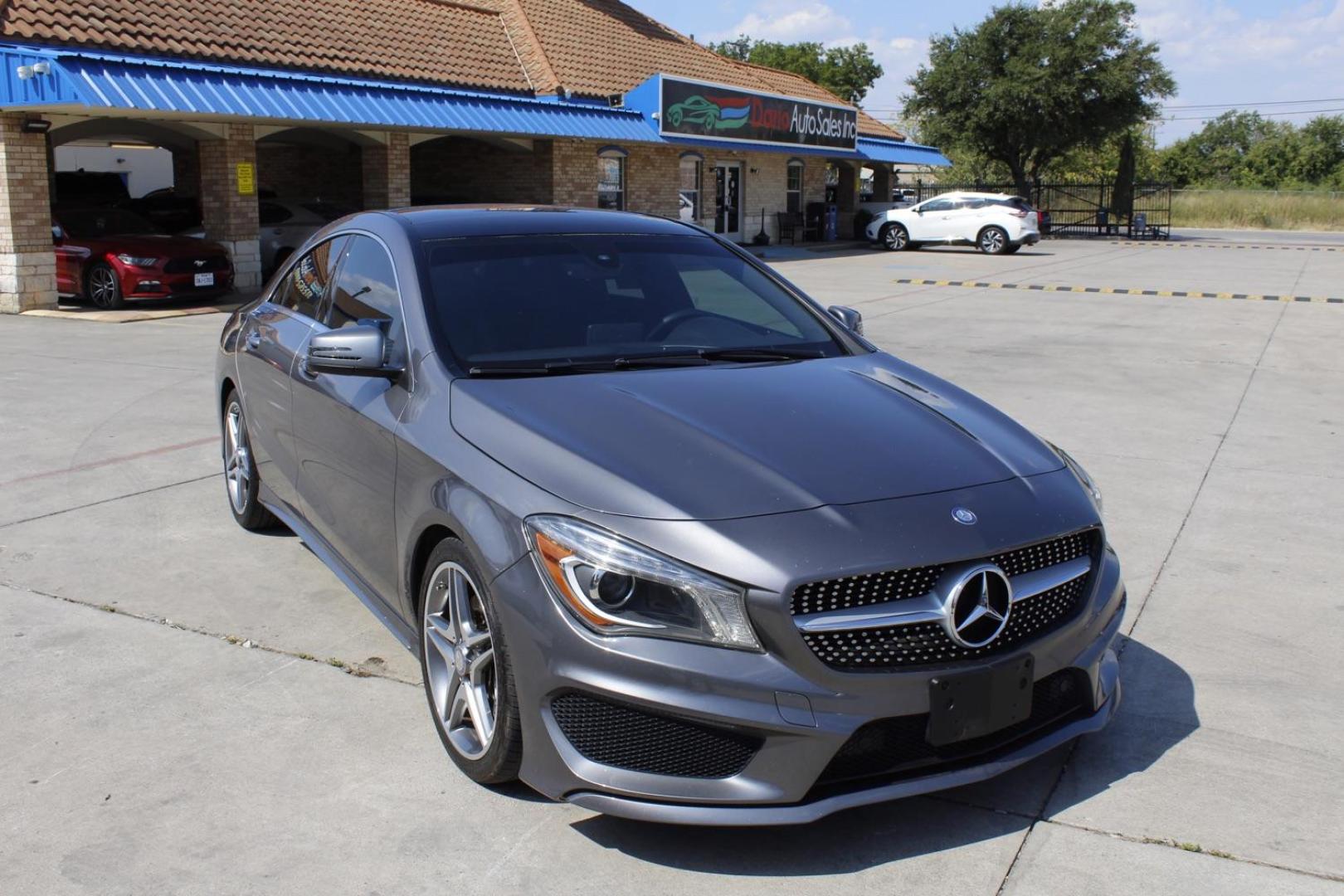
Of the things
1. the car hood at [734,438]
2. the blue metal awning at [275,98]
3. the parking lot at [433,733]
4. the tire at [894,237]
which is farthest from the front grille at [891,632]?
the tire at [894,237]

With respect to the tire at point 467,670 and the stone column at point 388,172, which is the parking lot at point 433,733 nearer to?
the tire at point 467,670

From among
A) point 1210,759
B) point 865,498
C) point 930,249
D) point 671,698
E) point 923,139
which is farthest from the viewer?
point 923,139

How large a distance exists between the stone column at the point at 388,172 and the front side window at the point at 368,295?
18489 millimetres

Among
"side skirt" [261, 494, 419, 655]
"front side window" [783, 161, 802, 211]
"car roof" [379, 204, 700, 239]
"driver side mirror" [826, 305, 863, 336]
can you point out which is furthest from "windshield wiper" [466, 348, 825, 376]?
"front side window" [783, 161, 802, 211]

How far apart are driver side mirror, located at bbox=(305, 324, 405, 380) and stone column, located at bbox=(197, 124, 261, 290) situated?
56.5 feet

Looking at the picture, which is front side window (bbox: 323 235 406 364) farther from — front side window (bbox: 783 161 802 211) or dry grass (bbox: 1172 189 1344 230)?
dry grass (bbox: 1172 189 1344 230)

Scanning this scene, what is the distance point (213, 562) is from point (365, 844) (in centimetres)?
276

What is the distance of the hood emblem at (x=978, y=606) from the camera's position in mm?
3133

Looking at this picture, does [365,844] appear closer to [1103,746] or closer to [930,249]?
[1103,746]

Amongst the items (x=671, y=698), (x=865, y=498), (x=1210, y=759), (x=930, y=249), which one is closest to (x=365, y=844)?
(x=671, y=698)

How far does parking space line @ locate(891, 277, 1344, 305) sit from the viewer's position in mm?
20047

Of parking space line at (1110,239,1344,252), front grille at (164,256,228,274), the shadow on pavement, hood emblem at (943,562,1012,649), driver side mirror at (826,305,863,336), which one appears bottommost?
the shadow on pavement

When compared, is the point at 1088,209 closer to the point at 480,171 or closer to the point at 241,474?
the point at 480,171

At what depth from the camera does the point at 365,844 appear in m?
3.34
